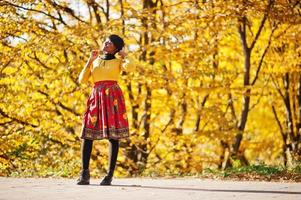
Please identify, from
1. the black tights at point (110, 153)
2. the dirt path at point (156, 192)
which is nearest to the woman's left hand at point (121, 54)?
the black tights at point (110, 153)

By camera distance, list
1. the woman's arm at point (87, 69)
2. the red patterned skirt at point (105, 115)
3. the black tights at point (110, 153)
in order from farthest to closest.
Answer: the woman's arm at point (87, 69) → the black tights at point (110, 153) → the red patterned skirt at point (105, 115)

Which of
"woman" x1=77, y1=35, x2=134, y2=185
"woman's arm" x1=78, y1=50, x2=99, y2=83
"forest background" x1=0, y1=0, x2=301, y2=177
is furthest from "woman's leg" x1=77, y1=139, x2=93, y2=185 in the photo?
"forest background" x1=0, y1=0, x2=301, y2=177

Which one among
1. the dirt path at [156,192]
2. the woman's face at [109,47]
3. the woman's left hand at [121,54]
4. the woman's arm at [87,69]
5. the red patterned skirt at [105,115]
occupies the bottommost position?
the dirt path at [156,192]

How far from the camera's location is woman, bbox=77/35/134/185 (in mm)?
6539

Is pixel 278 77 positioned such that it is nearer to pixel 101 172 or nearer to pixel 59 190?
pixel 101 172

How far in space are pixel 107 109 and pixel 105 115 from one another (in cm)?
8

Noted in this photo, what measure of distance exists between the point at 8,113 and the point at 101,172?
2534 millimetres

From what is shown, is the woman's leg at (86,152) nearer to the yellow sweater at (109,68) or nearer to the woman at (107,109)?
the woman at (107,109)

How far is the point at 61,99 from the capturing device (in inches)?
485

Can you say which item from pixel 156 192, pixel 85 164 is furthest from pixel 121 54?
pixel 156 192

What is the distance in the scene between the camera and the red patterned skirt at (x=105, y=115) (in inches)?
257

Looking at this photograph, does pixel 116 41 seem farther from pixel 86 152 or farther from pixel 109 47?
pixel 86 152

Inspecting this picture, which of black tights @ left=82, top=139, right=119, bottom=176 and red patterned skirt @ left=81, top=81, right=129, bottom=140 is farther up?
red patterned skirt @ left=81, top=81, right=129, bottom=140

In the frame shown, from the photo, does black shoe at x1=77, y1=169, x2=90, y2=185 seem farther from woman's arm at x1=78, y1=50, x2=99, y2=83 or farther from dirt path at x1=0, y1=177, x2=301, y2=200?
woman's arm at x1=78, y1=50, x2=99, y2=83
